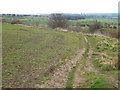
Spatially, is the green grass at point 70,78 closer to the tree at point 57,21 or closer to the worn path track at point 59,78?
the worn path track at point 59,78

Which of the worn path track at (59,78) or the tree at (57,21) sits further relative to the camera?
the tree at (57,21)

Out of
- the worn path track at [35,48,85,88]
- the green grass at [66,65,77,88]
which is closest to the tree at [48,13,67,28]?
the worn path track at [35,48,85,88]

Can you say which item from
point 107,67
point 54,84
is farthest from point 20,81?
point 107,67

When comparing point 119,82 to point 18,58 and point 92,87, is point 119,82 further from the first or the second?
point 18,58

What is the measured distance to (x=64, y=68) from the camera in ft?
35.8

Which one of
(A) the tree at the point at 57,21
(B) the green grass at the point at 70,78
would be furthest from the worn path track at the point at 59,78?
(A) the tree at the point at 57,21

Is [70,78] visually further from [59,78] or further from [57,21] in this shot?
[57,21]

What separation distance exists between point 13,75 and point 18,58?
3.63 m

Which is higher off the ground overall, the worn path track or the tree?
the tree

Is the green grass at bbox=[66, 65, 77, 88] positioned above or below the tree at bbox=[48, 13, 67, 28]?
below

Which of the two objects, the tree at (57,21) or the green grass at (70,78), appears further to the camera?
the tree at (57,21)

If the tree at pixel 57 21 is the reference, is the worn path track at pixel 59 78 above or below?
below

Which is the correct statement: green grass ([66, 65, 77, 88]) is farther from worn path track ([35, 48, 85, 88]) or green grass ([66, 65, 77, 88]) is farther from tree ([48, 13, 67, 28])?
tree ([48, 13, 67, 28])

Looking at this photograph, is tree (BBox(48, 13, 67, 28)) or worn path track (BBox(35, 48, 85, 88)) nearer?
worn path track (BBox(35, 48, 85, 88))
